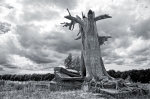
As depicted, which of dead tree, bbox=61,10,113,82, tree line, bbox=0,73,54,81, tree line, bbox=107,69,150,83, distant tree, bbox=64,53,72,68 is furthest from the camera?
tree line, bbox=0,73,54,81

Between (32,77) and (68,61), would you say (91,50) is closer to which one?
(68,61)

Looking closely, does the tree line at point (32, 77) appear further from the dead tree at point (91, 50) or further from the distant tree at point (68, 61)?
the dead tree at point (91, 50)

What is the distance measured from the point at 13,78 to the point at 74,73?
42698 millimetres

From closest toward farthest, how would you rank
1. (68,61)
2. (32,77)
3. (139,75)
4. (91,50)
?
(91,50) < (139,75) < (68,61) < (32,77)

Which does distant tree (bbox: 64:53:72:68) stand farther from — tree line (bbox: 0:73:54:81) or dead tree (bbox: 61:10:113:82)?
dead tree (bbox: 61:10:113:82)

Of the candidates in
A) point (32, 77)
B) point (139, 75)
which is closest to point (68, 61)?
point (32, 77)

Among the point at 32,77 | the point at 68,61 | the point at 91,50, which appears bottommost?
the point at 32,77


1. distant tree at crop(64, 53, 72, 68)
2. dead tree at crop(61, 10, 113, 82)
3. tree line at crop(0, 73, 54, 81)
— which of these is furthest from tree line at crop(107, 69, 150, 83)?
tree line at crop(0, 73, 54, 81)

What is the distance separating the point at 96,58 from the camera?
502 inches

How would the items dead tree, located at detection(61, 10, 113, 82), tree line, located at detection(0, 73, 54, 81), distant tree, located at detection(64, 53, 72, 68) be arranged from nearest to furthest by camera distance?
dead tree, located at detection(61, 10, 113, 82) < distant tree, located at detection(64, 53, 72, 68) < tree line, located at detection(0, 73, 54, 81)

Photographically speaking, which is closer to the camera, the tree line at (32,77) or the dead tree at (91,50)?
the dead tree at (91,50)

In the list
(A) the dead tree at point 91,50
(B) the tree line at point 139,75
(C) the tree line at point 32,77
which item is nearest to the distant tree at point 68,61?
(C) the tree line at point 32,77

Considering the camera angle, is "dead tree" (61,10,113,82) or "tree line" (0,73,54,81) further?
"tree line" (0,73,54,81)

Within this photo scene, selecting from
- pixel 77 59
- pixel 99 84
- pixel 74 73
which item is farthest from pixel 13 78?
pixel 99 84
